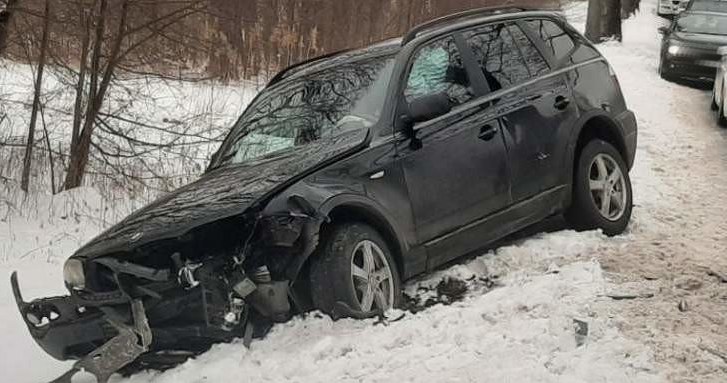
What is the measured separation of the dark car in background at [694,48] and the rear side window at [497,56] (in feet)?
31.8

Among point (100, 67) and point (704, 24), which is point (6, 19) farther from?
point (704, 24)

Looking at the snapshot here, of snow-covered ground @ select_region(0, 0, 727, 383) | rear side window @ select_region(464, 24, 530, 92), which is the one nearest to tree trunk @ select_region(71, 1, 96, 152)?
snow-covered ground @ select_region(0, 0, 727, 383)

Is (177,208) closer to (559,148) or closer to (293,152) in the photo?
(293,152)

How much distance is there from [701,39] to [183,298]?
13.6 meters

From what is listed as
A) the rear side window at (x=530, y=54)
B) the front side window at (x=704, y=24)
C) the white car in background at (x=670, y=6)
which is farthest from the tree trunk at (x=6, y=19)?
the white car in background at (x=670, y=6)

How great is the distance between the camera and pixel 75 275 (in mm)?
4535

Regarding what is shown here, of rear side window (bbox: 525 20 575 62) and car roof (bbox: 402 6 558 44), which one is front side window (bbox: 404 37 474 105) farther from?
rear side window (bbox: 525 20 575 62)

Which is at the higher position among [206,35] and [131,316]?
[206,35]

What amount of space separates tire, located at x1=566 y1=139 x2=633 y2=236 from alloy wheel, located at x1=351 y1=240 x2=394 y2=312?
85.6 inches

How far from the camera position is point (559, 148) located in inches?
240

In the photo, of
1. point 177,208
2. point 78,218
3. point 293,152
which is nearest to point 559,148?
point 293,152

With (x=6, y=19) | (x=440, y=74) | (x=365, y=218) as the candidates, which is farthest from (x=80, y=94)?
(x=365, y=218)

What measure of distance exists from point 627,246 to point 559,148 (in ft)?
2.91

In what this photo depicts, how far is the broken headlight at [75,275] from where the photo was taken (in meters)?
4.49
